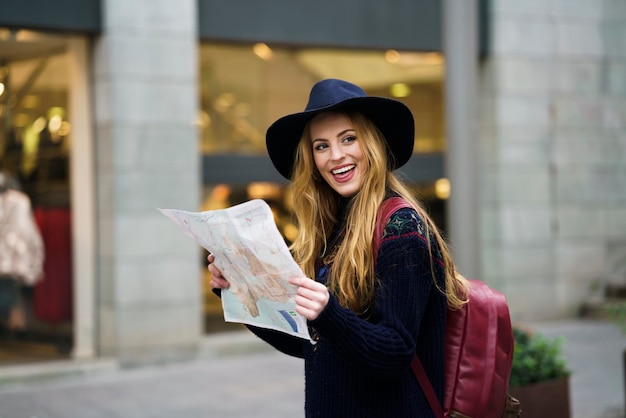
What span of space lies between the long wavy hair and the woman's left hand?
0.28 m

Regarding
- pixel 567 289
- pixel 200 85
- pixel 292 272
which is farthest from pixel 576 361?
pixel 292 272

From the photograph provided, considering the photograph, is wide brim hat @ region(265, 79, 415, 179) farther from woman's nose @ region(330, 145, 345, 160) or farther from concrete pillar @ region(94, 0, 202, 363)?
concrete pillar @ region(94, 0, 202, 363)

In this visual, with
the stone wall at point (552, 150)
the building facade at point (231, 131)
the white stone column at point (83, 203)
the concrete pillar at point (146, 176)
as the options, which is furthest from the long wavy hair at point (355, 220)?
the stone wall at point (552, 150)

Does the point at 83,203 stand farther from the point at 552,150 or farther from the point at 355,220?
the point at 355,220

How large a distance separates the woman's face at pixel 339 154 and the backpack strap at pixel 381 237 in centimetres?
15

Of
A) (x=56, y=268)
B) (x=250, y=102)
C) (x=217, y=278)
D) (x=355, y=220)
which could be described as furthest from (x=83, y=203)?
(x=355, y=220)

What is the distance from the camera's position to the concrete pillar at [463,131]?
6316mm

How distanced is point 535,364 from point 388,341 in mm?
3495

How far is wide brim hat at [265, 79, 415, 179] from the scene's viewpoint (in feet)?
9.75

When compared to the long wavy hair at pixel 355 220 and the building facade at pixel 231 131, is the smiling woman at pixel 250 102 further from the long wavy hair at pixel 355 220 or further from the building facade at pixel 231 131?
the long wavy hair at pixel 355 220

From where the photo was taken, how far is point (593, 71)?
1358 cm

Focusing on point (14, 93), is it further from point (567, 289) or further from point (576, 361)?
point (567, 289)

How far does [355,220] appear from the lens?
2914 millimetres

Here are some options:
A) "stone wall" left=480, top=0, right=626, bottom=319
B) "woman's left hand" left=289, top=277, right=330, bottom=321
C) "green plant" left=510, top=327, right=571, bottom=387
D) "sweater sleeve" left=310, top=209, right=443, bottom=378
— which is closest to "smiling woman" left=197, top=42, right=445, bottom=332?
"stone wall" left=480, top=0, right=626, bottom=319
